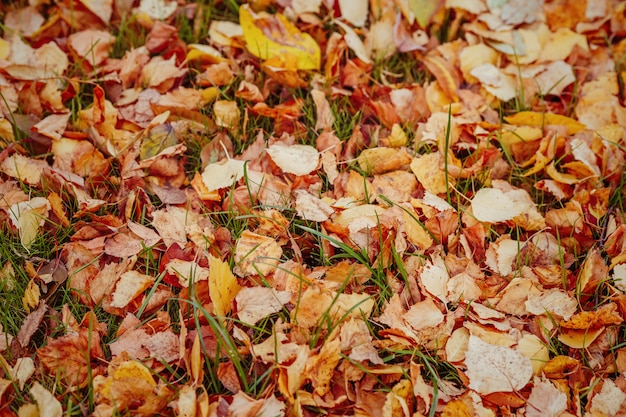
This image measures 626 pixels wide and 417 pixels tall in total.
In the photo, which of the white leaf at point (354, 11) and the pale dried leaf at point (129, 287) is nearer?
the pale dried leaf at point (129, 287)

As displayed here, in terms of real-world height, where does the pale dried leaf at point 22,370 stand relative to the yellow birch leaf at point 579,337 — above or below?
above

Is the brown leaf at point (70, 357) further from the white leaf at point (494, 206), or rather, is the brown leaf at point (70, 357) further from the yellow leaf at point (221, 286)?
the white leaf at point (494, 206)

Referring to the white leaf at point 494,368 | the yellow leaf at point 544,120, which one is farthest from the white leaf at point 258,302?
the yellow leaf at point 544,120

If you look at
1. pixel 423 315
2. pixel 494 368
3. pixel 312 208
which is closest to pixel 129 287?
pixel 312 208

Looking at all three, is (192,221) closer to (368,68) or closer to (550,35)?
(368,68)

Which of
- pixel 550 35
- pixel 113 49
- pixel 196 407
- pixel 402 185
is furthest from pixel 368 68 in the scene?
pixel 196 407

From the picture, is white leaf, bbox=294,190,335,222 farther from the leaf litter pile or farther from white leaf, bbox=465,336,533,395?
white leaf, bbox=465,336,533,395
